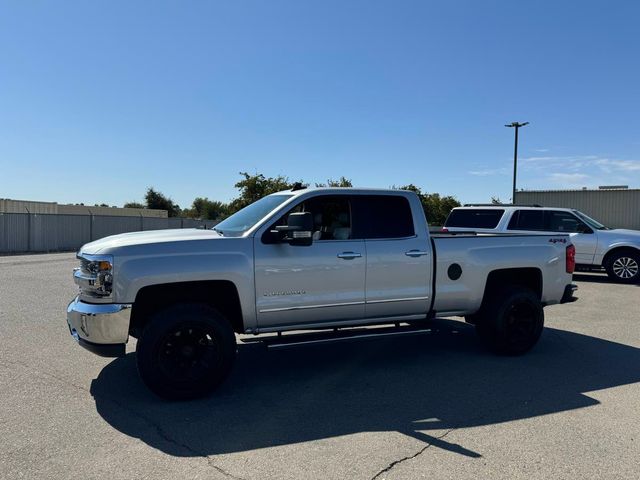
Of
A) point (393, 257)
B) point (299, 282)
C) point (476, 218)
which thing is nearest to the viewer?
point (299, 282)

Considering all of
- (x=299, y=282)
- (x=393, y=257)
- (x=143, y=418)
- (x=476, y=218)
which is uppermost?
(x=476, y=218)

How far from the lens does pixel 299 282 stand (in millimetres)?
4965

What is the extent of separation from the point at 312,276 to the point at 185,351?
142 centimetres

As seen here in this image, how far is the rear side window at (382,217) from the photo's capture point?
17.9 ft

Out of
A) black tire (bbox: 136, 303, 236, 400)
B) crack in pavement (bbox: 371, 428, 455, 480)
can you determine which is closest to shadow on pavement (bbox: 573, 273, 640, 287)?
crack in pavement (bbox: 371, 428, 455, 480)

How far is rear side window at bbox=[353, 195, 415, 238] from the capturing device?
5.46 meters

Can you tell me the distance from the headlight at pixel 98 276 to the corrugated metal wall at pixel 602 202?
2690 cm

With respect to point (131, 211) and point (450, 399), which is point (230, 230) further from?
point (131, 211)

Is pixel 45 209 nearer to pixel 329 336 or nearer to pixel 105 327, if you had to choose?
pixel 105 327

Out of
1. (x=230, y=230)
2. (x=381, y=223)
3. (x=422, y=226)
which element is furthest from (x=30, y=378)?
(x=422, y=226)

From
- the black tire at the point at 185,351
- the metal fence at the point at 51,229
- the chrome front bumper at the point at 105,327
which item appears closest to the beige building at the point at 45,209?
the metal fence at the point at 51,229

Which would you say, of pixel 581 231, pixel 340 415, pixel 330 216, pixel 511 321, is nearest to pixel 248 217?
pixel 330 216

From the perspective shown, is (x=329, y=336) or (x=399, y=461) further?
(x=329, y=336)

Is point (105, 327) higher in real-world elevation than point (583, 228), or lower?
lower
